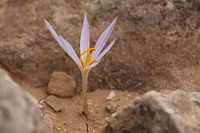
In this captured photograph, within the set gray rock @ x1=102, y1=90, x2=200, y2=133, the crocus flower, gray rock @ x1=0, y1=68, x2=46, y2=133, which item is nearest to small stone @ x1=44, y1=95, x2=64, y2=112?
the crocus flower

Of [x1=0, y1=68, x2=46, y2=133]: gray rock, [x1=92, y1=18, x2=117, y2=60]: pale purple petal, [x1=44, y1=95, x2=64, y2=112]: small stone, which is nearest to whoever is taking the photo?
[x1=0, y1=68, x2=46, y2=133]: gray rock

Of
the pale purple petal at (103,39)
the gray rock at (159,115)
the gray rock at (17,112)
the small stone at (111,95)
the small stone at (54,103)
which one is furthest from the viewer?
the small stone at (111,95)

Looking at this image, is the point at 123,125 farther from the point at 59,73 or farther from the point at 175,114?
the point at 59,73

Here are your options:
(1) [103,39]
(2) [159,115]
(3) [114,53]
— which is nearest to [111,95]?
(3) [114,53]

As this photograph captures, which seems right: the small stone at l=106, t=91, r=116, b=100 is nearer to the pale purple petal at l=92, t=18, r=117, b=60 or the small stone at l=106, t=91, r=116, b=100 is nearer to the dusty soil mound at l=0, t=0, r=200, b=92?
the dusty soil mound at l=0, t=0, r=200, b=92

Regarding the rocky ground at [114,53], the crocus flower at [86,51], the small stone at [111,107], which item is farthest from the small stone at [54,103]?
the small stone at [111,107]

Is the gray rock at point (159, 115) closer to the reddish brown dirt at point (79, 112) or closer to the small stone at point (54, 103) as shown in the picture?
the reddish brown dirt at point (79, 112)

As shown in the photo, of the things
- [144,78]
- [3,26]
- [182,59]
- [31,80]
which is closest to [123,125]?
[144,78]
